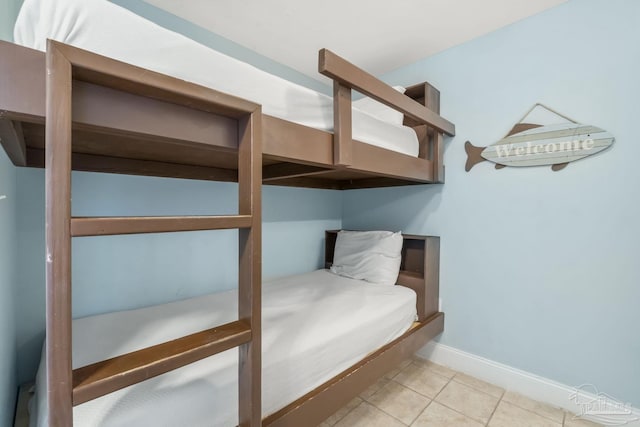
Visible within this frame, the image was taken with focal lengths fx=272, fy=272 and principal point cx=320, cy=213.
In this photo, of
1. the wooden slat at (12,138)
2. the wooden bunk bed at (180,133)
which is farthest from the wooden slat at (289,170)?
the wooden slat at (12,138)

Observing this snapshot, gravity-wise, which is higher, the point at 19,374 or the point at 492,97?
the point at 492,97

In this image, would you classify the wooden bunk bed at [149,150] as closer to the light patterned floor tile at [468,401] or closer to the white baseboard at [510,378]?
the light patterned floor tile at [468,401]

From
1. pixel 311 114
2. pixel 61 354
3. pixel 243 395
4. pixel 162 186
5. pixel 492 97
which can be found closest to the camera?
pixel 61 354

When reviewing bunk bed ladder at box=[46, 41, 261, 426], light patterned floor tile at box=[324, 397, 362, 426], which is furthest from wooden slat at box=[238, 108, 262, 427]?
light patterned floor tile at box=[324, 397, 362, 426]

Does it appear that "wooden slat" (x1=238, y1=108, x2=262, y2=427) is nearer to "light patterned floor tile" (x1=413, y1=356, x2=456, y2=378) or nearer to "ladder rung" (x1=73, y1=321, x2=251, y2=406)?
"ladder rung" (x1=73, y1=321, x2=251, y2=406)

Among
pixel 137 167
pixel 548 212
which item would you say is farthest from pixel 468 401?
pixel 137 167

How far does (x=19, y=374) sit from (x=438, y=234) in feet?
8.55

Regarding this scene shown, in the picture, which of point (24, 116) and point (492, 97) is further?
point (492, 97)

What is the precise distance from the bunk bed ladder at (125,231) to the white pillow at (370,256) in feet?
4.65

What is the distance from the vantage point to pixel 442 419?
4.87 feet

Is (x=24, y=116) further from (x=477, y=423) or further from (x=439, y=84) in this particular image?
(x=439, y=84)

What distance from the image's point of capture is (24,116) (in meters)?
0.61

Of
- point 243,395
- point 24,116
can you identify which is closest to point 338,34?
point 24,116

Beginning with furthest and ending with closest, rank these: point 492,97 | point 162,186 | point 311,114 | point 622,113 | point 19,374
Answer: point 492,97 → point 162,186 → point 622,113 → point 19,374 → point 311,114
